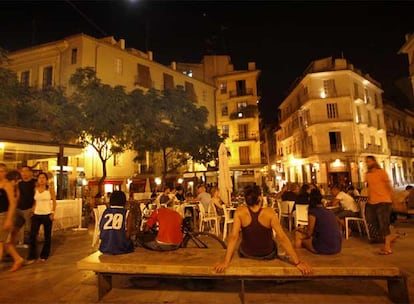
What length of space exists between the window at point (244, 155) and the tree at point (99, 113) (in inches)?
836

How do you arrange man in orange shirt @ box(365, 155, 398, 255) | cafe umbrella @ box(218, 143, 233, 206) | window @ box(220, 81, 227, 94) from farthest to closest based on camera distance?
window @ box(220, 81, 227, 94) → cafe umbrella @ box(218, 143, 233, 206) → man in orange shirt @ box(365, 155, 398, 255)

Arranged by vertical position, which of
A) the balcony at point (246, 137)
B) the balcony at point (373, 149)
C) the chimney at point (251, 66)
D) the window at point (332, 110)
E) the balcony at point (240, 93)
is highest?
the chimney at point (251, 66)

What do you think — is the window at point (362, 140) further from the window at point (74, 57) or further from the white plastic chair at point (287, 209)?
the window at point (74, 57)

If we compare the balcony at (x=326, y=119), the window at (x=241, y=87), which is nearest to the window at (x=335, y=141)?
the balcony at (x=326, y=119)

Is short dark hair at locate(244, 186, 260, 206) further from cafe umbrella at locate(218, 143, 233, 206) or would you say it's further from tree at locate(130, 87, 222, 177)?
tree at locate(130, 87, 222, 177)

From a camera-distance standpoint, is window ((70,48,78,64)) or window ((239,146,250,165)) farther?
window ((239,146,250,165))

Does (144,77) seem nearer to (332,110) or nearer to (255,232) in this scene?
(332,110)

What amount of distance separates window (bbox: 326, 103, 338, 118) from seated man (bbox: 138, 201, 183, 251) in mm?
32783

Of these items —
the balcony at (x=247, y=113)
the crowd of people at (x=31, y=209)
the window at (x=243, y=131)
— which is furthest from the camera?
the window at (x=243, y=131)

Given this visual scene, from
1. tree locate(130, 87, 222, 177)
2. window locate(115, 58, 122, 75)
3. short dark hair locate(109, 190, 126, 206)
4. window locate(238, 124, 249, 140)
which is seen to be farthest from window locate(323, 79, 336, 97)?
short dark hair locate(109, 190, 126, 206)

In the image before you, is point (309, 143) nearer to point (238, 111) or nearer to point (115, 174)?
point (238, 111)

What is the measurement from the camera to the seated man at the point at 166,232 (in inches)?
184

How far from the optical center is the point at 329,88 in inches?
1339

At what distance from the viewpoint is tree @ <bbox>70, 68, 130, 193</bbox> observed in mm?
17172
